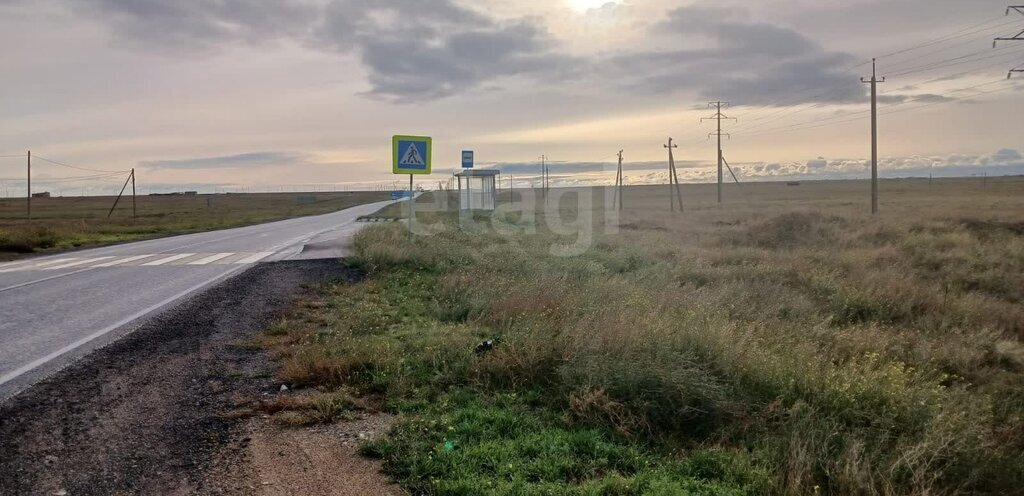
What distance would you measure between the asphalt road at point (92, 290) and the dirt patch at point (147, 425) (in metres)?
0.52

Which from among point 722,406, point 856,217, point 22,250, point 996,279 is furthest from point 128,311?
point 856,217

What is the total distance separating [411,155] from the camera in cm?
1791

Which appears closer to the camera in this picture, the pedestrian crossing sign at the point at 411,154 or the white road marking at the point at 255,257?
the white road marking at the point at 255,257

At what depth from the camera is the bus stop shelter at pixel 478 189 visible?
4128 centimetres

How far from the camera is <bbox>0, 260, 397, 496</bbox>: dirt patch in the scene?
4156 millimetres

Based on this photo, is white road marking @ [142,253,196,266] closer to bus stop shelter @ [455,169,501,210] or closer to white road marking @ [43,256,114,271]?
white road marking @ [43,256,114,271]

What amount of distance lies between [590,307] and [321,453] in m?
4.53

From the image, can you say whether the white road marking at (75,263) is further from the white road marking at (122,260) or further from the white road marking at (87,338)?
the white road marking at (87,338)

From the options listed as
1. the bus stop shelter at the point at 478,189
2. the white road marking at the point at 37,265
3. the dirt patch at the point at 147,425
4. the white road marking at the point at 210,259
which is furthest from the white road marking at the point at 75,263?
the bus stop shelter at the point at 478,189

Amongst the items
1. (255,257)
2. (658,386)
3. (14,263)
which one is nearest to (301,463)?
(658,386)

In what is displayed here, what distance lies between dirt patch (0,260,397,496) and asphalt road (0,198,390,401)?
525 millimetres

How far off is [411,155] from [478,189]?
27.0 m

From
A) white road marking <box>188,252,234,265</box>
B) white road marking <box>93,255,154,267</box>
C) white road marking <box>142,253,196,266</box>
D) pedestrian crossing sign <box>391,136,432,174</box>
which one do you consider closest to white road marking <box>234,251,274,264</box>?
Answer: white road marking <box>188,252,234,265</box>

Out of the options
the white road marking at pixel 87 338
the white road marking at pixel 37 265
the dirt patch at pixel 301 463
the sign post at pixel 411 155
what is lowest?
the dirt patch at pixel 301 463
